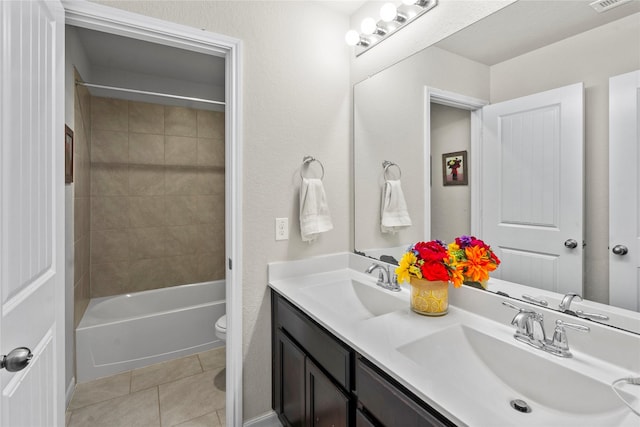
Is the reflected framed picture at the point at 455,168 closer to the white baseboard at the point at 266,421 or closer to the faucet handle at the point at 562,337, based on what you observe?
the faucet handle at the point at 562,337

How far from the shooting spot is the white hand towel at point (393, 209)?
161cm

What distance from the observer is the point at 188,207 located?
3049 mm

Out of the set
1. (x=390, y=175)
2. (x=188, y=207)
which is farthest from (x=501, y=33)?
(x=188, y=207)

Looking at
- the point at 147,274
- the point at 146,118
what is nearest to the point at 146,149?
the point at 146,118

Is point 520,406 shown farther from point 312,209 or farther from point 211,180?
point 211,180

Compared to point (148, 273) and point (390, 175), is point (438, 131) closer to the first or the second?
point (390, 175)

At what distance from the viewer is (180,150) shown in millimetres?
3000

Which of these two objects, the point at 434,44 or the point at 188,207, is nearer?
the point at 434,44

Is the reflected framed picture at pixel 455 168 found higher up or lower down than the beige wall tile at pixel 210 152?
lower down

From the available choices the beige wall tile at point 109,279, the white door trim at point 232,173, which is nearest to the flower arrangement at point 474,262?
the white door trim at point 232,173

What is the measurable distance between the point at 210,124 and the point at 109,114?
0.85 meters

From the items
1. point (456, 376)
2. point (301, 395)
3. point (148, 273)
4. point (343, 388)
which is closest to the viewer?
point (456, 376)

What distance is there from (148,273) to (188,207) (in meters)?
0.71

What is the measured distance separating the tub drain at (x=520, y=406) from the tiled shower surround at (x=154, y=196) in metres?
2.80
